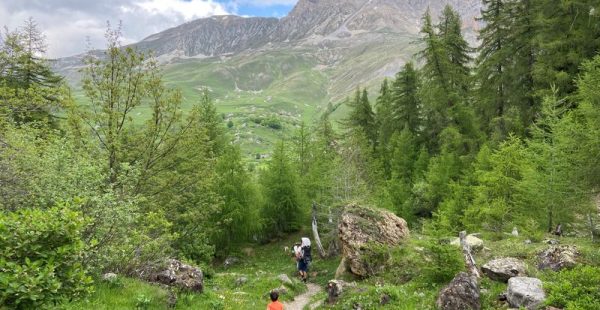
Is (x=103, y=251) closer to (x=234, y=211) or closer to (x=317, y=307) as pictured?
(x=317, y=307)

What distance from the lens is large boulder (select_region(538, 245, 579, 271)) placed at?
13562 mm

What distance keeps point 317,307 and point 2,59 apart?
16.9m

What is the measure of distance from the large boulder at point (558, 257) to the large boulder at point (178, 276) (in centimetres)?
1279

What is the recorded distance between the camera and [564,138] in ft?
63.7

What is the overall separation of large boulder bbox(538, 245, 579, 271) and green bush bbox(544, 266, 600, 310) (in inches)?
A: 93.9

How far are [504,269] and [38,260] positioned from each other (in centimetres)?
1408

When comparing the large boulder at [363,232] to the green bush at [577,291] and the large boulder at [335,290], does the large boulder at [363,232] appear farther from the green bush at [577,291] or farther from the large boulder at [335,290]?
the green bush at [577,291]

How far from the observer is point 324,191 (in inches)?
1380

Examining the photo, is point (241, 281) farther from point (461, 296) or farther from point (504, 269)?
point (504, 269)

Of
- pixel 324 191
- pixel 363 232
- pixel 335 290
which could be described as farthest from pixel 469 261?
pixel 324 191

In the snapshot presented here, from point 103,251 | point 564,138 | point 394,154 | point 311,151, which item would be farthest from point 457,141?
point 103,251

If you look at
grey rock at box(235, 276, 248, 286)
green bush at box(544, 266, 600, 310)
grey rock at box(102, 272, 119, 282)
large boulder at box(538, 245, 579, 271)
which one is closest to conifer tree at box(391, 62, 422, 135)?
grey rock at box(235, 276, 248, 286)

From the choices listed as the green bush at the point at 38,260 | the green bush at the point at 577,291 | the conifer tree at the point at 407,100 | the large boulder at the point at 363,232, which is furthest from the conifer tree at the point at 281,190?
the green bush at the point at 38,260

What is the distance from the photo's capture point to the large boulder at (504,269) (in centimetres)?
1356
